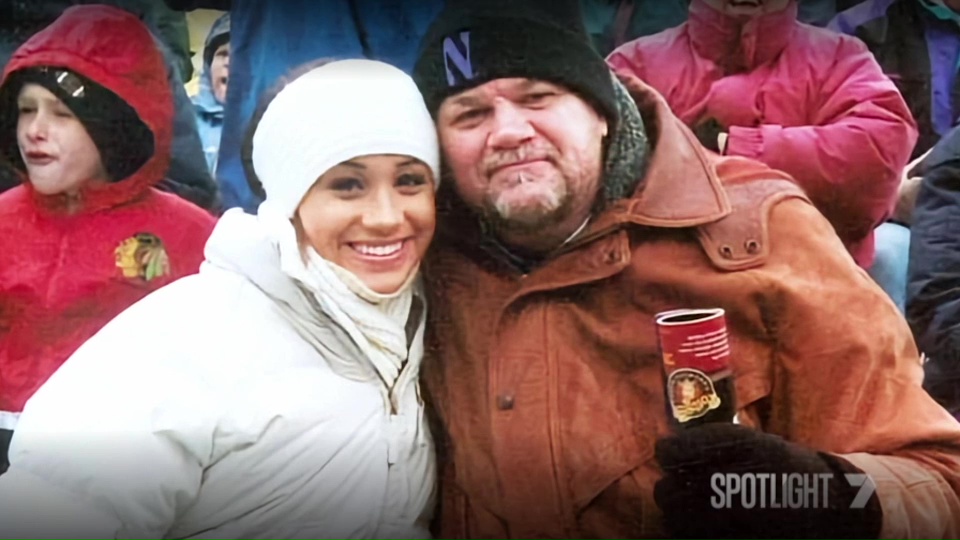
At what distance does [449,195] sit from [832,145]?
74cm

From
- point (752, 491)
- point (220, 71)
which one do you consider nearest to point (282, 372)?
point (220, 71)

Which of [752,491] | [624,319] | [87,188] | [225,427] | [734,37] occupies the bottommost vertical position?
[752,491]

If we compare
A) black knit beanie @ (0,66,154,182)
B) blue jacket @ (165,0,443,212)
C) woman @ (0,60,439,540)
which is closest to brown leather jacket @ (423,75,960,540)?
woman @ (0,60,439,540)

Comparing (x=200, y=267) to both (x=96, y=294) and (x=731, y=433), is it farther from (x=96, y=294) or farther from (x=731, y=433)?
(x=731, y=433)

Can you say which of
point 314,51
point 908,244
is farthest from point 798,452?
point 314,51

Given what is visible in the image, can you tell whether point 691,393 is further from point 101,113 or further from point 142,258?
point 101,113

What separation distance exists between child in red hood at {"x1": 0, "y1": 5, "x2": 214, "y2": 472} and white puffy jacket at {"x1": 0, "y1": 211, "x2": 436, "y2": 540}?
0.06 metres

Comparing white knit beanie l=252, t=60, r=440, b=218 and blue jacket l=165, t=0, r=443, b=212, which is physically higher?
blue jacket l=165, t=0, r=443, b=212

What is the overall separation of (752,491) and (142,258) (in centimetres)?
127

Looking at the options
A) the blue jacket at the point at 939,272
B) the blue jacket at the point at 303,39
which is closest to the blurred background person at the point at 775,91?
the blue jacket at the point at 939,272

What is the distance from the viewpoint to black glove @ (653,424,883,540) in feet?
7.72

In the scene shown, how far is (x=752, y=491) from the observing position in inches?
93.7

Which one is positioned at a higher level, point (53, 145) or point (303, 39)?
point (303, 39)

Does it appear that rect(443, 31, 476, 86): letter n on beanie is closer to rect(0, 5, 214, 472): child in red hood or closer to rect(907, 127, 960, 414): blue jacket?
rect(0, 5, 214, 472): child in red hood
